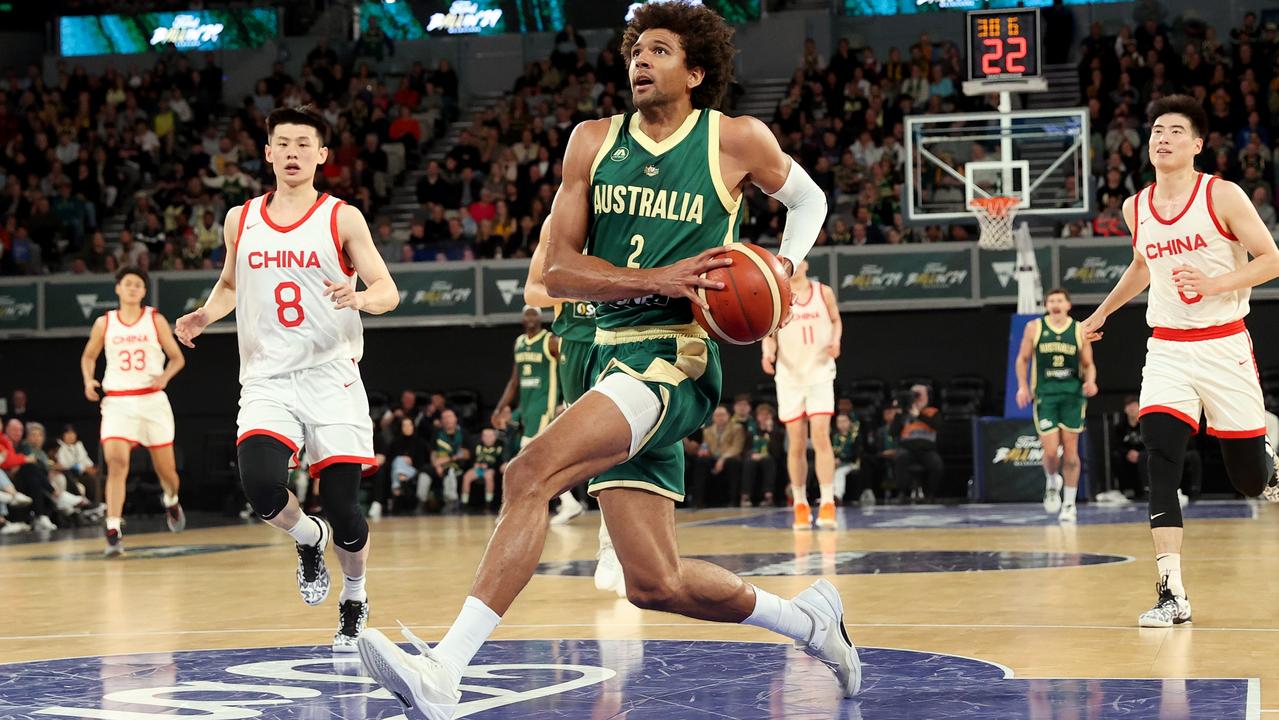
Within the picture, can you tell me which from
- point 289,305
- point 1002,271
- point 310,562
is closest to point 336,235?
point 289,305

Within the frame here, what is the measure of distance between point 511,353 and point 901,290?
19.3 feet

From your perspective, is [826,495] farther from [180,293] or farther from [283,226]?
[180,293]

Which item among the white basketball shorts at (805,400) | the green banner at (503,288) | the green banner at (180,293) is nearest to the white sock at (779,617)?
the white basketball shorts at (805,400)

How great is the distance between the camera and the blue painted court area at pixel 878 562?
907 cm

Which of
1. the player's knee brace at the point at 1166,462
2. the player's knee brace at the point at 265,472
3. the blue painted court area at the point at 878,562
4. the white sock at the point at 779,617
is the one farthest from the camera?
the blue painted court area at the point at 878,562

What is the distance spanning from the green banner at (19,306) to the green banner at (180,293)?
192 centimetres

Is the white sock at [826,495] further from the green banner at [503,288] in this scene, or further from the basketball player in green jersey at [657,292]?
the basketball player in green jersey at [657,292]

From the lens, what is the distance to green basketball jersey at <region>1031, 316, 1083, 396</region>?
14.1m

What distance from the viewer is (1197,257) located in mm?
6848

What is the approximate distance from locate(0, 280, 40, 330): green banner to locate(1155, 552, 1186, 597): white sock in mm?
18178

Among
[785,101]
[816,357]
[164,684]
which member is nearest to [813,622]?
[164,684]

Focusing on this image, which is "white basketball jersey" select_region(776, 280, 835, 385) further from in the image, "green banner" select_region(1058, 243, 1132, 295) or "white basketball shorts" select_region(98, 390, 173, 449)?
"green banner" select_region(1058, 243, 1132, 295)

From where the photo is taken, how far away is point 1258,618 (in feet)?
21.5

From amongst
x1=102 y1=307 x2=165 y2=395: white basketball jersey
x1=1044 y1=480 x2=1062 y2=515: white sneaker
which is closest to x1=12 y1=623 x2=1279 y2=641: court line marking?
x1=102 y1=307 x2=165 y2=395: white basketball jersey
